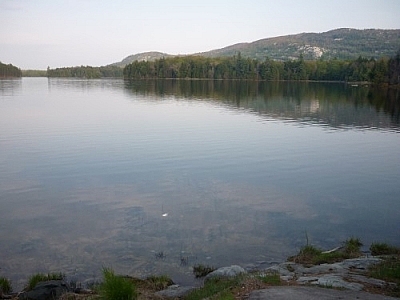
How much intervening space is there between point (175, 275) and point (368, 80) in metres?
180

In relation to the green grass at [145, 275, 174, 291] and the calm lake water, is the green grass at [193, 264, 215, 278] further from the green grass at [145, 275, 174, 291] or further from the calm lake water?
the green grass at [145, 275, 174, 291]

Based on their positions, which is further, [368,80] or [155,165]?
[368,80]

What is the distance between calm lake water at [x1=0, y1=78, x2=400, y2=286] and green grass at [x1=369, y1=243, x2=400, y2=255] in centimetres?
122

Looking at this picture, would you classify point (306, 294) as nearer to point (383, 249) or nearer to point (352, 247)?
point (352, 247)

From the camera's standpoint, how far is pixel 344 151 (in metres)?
34.5

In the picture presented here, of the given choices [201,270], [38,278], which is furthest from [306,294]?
[38,278]

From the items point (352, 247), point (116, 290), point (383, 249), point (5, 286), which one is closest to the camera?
point (116, 290)

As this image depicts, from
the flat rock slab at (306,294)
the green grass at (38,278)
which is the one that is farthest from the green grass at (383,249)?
the green grass at (38,278)

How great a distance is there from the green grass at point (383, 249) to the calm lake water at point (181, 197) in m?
1.22

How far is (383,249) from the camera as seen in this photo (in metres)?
15.3

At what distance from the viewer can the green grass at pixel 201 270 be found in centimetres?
1351

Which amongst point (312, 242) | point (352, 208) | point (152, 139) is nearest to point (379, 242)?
point (312, 242)

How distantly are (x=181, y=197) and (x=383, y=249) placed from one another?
999 centimetres

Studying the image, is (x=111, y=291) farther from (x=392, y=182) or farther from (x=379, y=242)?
(x=392, y=182)
